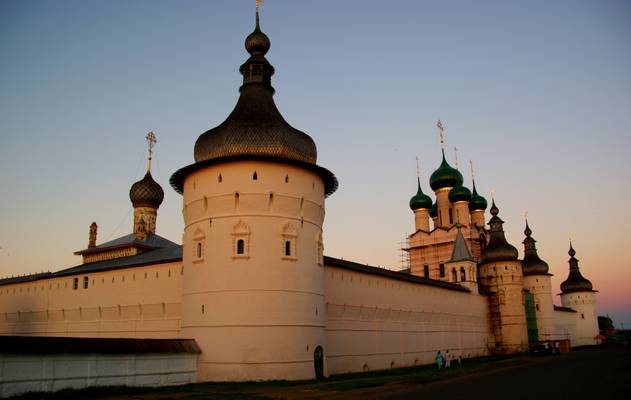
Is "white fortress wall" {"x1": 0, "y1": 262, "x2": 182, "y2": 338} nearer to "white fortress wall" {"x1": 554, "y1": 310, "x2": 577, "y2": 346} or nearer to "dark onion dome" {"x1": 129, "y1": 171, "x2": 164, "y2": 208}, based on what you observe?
"dark onion dome" {"x1": 129, "y1": 171, "x2": 164, "y2": 208}

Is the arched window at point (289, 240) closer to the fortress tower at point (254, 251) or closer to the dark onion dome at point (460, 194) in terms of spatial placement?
the fortress tower at point (254, 251)

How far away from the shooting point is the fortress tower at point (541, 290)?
152 feet

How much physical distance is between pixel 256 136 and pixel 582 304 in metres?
54.3

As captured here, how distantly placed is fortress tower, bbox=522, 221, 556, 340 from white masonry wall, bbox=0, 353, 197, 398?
3726 cm

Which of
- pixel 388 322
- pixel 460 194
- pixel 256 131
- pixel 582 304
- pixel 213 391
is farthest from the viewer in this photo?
pixel 582 304

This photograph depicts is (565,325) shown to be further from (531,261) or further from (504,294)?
(504,294)

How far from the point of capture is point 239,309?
17922 millimetres

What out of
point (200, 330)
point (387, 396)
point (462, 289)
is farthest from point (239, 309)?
point (462, 289)

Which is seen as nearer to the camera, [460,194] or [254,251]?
[254,251]

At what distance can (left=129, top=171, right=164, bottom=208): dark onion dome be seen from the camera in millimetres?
34094

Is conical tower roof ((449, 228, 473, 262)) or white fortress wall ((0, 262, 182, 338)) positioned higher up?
conical tower roof ((449, 228, 473, 262))

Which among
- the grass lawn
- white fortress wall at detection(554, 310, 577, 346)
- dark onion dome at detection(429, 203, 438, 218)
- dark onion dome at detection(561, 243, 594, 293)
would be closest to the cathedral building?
the grass lawn

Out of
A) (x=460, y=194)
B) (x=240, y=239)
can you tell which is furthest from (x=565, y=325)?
(x=240, y=239)

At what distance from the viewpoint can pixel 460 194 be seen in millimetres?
47031
